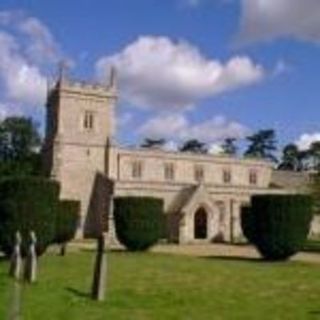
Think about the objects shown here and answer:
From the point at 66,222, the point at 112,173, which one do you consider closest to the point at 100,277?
the point at 66,222

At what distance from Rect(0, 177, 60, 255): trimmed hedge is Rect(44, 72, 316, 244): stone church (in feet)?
146

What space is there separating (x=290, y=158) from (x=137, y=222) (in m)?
98.4

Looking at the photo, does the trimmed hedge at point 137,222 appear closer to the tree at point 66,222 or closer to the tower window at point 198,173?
the tree at point 66,222

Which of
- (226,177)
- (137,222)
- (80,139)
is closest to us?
(137,222)

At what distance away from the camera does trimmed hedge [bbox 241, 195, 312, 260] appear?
3462 cm

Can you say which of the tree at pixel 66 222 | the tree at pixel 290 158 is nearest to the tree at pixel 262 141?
the tree at pixel 290 158

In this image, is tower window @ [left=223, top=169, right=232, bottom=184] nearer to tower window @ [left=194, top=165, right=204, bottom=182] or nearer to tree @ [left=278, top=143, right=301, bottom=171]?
tower window @ [left=194, top=165, right=204, bottom=182]

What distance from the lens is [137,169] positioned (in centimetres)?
8331

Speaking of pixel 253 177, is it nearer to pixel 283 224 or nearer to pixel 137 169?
pixel 137 169

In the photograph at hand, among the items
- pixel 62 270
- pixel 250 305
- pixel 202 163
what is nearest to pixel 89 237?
pixel 202 163

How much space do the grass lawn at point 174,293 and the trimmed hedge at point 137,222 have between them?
11.9m

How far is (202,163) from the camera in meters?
A: 87.2

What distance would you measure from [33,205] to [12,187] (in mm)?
1226

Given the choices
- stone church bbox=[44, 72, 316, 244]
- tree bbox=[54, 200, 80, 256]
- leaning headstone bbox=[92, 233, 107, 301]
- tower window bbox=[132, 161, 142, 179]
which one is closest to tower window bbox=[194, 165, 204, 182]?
stone church bbox=[44, 72, 316, 244]
